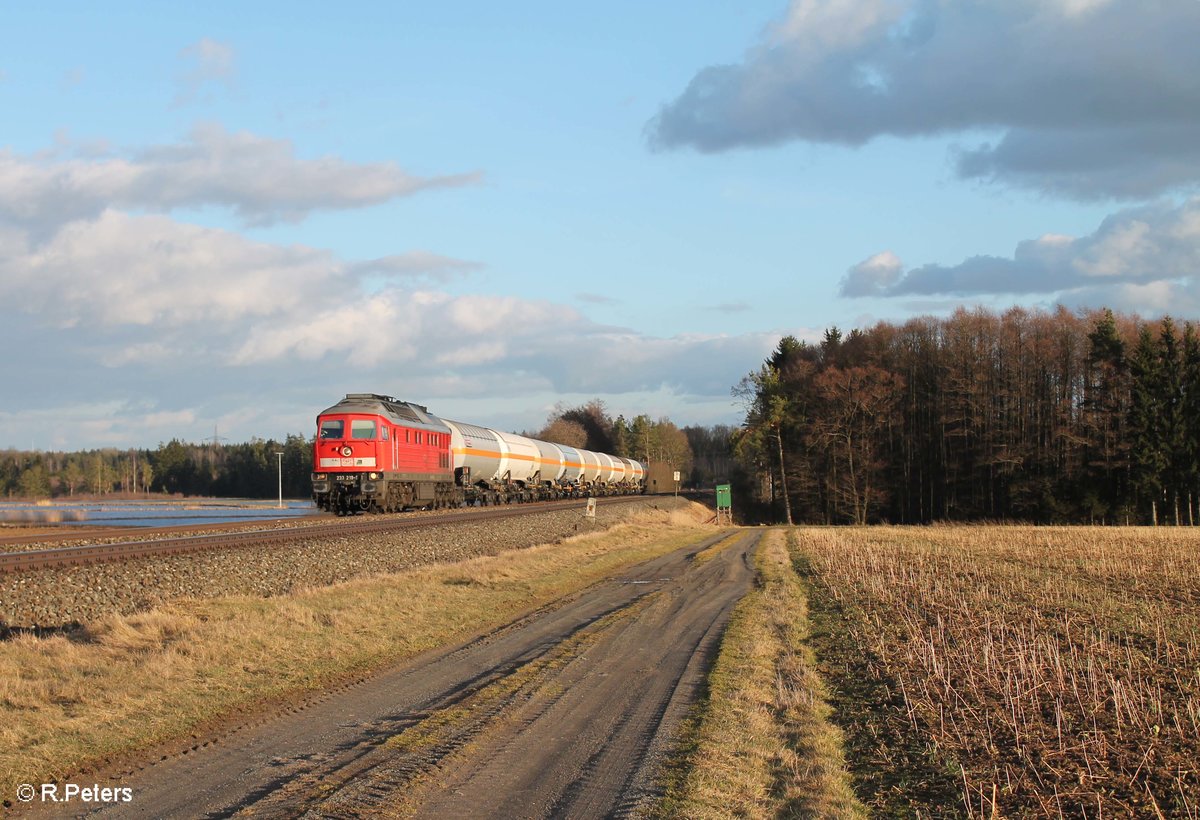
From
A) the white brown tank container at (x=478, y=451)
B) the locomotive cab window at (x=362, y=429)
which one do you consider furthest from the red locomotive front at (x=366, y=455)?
the white brown tank container at (x=478, y=451)

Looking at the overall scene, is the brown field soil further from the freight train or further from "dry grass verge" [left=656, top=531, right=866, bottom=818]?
the freight train

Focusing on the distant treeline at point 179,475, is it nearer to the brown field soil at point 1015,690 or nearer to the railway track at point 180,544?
the railway track at point 180,544

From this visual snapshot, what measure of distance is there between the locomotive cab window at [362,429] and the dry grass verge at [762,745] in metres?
28.3

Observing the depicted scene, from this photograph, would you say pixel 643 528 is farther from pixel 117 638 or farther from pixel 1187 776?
pixel 1187 776

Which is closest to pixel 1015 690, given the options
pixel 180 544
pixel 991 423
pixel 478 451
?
pixel 180 544

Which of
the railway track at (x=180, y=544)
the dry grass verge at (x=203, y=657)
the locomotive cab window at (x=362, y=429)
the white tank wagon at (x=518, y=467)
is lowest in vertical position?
the dry grass verge at (x=203, y=657)

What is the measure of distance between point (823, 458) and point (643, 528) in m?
38.1

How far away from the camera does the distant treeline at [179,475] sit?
140750 mm

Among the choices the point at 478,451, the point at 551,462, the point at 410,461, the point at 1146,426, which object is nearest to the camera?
the point at 410,461

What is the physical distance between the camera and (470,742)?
928cm

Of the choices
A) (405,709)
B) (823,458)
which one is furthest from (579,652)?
(823,458)

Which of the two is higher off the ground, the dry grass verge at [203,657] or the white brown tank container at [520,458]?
the white brown tank container at [520,458]

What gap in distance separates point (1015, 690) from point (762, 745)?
3.65m

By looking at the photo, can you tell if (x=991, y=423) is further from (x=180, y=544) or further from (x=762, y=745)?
(x=762, y=745)
